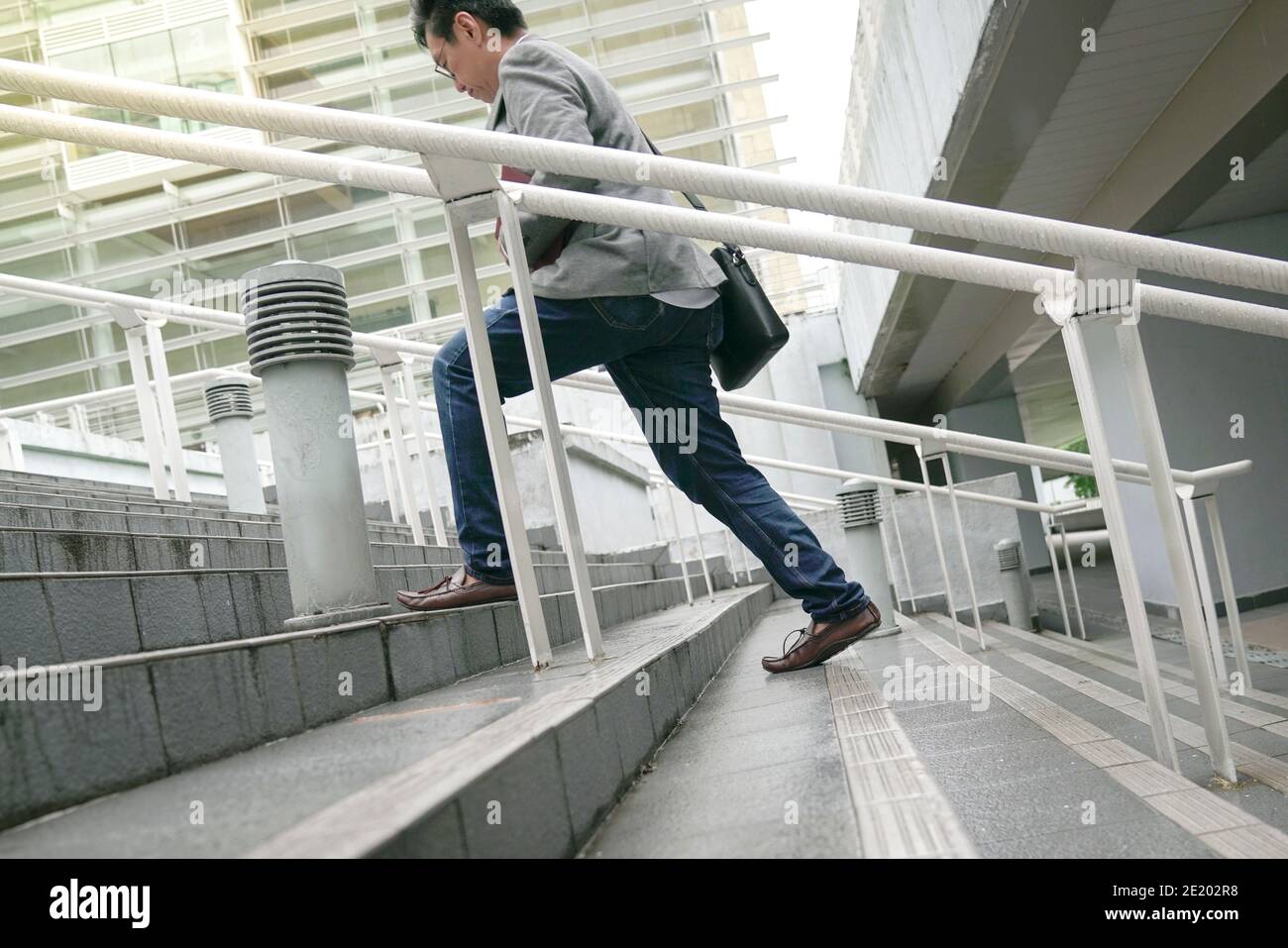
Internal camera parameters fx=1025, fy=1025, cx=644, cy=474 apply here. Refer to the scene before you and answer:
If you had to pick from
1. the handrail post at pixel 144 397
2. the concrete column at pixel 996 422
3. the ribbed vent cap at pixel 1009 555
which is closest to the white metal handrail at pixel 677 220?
the handrail post at pixel 144 397

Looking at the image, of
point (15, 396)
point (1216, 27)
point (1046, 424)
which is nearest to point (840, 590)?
point (1216, 27)

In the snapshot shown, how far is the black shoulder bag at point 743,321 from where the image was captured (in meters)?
2.63

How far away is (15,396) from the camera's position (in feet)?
A: 43.2

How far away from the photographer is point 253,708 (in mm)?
1548

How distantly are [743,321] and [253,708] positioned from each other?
159 cm

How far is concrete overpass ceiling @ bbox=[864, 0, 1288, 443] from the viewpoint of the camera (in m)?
4.71

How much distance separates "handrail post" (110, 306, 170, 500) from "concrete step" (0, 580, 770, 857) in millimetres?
2611

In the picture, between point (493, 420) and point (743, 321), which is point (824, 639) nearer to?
point (743, 321)

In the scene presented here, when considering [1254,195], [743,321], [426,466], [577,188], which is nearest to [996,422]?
[1254,195]

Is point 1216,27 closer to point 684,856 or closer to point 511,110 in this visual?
point 511,110

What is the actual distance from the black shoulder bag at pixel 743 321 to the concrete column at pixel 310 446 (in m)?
1.02

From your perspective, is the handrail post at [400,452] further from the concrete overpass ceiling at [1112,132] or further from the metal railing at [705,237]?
the concrete overpass ceiling at [1112,132]

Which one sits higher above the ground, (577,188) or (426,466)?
(577,188)

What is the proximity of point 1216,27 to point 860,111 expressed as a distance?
3315mm
